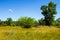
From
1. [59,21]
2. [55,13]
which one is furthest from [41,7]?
[59,21]

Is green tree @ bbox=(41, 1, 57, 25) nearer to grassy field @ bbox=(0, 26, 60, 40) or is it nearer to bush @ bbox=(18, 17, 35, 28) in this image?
bush @ bbox=(18, 17, 35, 28)

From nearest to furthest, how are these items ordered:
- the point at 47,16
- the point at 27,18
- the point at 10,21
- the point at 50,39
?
the point at 50,39
the point at 27,18
the point at 47,16
the point at 10,21

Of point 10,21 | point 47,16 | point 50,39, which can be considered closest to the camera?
point 50,39

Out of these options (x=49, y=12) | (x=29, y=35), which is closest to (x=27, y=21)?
(x=49, y=12)

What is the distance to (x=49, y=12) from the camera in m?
58.0

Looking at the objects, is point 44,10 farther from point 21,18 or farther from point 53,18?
point 21,18

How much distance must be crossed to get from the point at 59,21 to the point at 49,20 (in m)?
17.6

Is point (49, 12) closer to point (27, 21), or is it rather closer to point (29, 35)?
point (27, 21)

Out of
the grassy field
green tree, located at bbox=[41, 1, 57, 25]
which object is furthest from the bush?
the grassy field

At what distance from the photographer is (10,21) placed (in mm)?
71562

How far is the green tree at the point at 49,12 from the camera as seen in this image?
57138 millimetres

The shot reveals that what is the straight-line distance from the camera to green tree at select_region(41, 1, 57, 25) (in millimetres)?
57138

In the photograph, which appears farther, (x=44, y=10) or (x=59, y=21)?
(x=59, y=21)

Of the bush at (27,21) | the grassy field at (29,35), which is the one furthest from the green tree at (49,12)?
the grassy field at (29,35)
